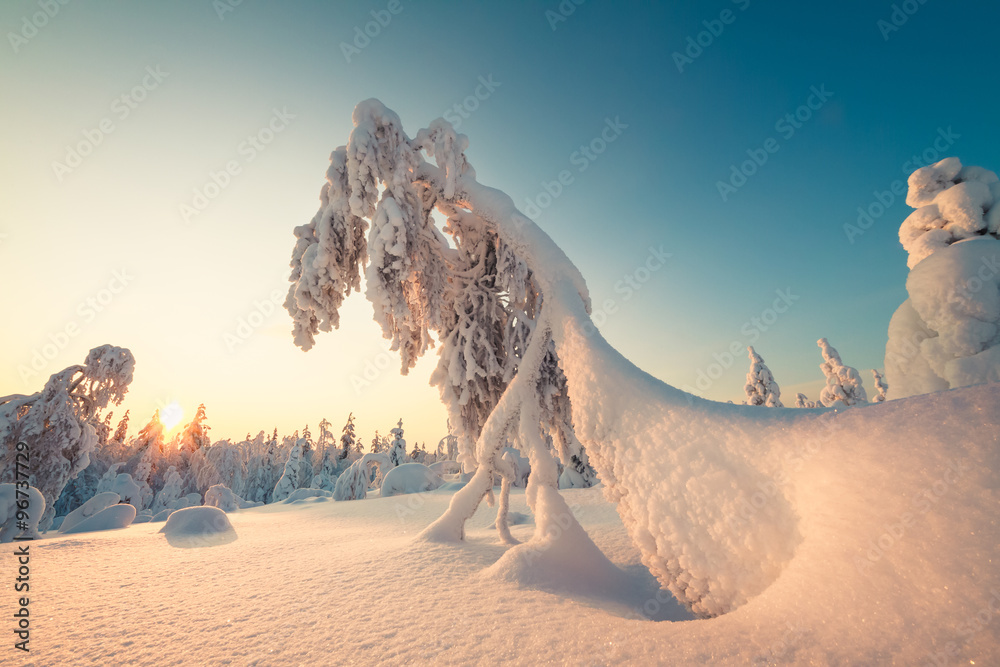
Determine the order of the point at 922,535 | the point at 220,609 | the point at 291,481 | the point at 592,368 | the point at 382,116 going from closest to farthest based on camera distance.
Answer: the point at 922,535, the point at 220,609, the point at 592,368, the point at 382,116, the point at 291,481

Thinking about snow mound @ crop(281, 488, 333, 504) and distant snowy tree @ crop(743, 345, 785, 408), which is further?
distant snowy tree @ crop(743, 345, 785, 408)

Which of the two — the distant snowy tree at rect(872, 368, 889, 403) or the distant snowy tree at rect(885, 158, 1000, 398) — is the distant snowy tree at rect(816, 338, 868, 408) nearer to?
the distant snowy tree at rect(872, 368, 889, 403)

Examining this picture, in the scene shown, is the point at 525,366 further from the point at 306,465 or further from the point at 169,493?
the point at 306,465

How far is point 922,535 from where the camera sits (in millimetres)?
1485

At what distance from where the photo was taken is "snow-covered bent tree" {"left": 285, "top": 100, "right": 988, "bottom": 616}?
7.26 feet

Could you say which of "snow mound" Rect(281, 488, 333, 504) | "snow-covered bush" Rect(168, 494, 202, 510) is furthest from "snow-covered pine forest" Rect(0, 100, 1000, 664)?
"snow-covered bush" Rect(168, 494, 202, 510)

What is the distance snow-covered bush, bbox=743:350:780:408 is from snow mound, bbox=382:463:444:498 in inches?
905

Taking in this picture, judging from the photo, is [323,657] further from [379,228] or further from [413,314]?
[413,314]

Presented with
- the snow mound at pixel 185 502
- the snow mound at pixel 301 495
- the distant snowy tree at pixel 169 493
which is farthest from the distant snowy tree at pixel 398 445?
the distant snowy tree at pixel 169 493

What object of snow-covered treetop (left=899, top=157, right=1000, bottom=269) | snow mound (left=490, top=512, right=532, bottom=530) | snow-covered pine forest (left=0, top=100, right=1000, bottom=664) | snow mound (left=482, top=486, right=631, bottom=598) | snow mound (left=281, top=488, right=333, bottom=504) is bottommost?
snow mound (left=281, top=488, right=333, bottom=504)

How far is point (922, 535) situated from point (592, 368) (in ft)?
7.30

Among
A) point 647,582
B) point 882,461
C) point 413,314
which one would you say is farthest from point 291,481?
point 882,461

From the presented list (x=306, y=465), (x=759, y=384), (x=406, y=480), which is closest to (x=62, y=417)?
(x=406, y=480)

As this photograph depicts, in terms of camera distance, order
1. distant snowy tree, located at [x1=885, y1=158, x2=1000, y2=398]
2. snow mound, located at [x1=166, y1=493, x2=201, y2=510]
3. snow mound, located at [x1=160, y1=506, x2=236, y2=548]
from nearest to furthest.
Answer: distant snowy tree, located at [x1=885, y1=158, x2=1000, y2=398], snow mound, located at [x1=160, y1=506, x2=236, y2=548], snow mound, located at [x1=166, y1=493, x2=201, y2=510]
